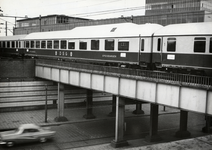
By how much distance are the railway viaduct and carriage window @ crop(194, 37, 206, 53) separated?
6.73 feet

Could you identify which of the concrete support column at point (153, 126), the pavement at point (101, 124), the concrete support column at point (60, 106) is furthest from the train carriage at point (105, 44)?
the pavement at point (101, 124)

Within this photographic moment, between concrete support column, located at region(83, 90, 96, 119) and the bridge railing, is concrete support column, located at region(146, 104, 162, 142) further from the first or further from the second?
concrete support column, located at region(83, 90, 96, 119)

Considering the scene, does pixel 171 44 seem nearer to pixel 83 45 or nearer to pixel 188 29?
pixel 188 29

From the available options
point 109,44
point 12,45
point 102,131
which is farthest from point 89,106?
point 12,45

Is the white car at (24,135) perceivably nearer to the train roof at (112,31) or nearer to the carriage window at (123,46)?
Answer: the carriage window at (123,46)

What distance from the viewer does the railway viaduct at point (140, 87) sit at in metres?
15.9

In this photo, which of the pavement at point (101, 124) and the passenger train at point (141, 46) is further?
the pavement at point (101, 124)

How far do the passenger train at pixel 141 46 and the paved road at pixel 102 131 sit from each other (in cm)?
750

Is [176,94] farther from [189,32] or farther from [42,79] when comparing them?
[42,79]

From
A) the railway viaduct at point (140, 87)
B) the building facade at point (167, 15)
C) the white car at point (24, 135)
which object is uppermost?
the building facade at point (167, 15)

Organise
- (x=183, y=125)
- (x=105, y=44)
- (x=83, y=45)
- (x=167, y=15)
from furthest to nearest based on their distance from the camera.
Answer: (x=167, y=15) → (x=83, y=45) → (x=183, y=125) → (x=105, y=44)

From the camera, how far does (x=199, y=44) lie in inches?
734

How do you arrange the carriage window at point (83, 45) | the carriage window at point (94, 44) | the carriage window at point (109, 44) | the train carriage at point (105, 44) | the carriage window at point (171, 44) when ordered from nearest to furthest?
the carriage window at point (171, 44), the train carriage at point (105, 44), the carriage window at point (109, 44), the carriage window at point (94, 44), the carriage window at point (83, 45)

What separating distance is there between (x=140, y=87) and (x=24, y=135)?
1056 centimetres
